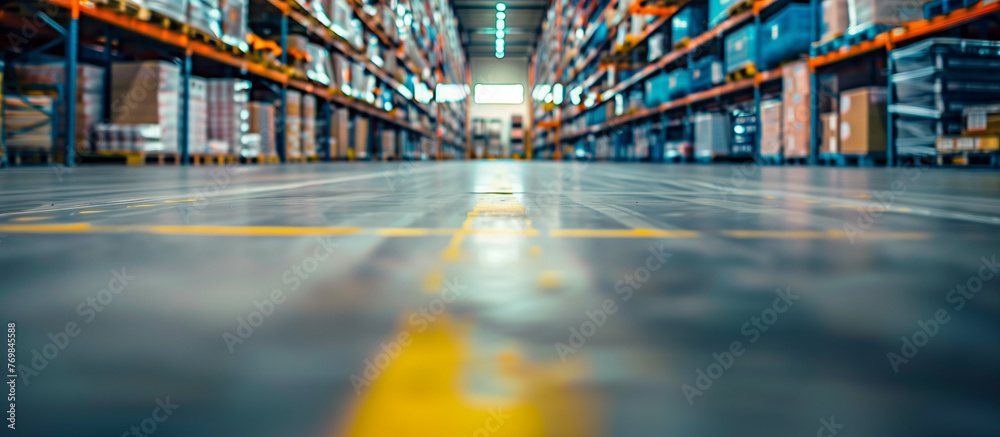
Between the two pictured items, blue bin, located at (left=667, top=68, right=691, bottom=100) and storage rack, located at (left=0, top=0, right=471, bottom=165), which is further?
blue bin, located at (left=667, top=68, right=691, bottom=100)

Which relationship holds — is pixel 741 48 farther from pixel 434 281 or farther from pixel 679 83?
pixel 434 281

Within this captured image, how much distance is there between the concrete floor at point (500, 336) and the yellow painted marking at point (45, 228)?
11 cm

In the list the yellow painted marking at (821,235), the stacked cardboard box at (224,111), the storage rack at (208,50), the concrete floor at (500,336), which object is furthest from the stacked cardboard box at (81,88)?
the yellow painted marking at (821,235)

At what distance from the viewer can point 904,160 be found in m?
5.89

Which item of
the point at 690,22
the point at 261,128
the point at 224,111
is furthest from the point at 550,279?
the point at 690,22

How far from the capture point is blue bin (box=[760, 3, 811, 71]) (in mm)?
7137

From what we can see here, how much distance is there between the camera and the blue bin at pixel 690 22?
33.4 ft

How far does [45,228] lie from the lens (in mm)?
1140

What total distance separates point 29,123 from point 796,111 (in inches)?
303

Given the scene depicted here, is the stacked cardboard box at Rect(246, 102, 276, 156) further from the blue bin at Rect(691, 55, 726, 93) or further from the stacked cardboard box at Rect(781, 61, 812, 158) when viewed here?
the stacked cardboard box at Rect(781, 61, 812, 158)

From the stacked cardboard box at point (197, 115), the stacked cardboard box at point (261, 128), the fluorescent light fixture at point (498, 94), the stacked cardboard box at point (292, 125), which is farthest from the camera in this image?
the fluorescent light fixture at point (498, 94)

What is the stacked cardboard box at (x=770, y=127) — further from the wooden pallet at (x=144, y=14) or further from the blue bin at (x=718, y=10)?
the wooden pallet at (x=144, y=14)

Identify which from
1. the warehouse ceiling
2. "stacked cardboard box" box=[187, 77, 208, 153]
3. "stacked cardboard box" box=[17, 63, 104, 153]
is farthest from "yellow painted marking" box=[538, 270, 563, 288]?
the warehouse ceiling

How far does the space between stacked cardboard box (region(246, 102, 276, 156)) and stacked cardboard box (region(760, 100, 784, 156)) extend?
6.57 m
